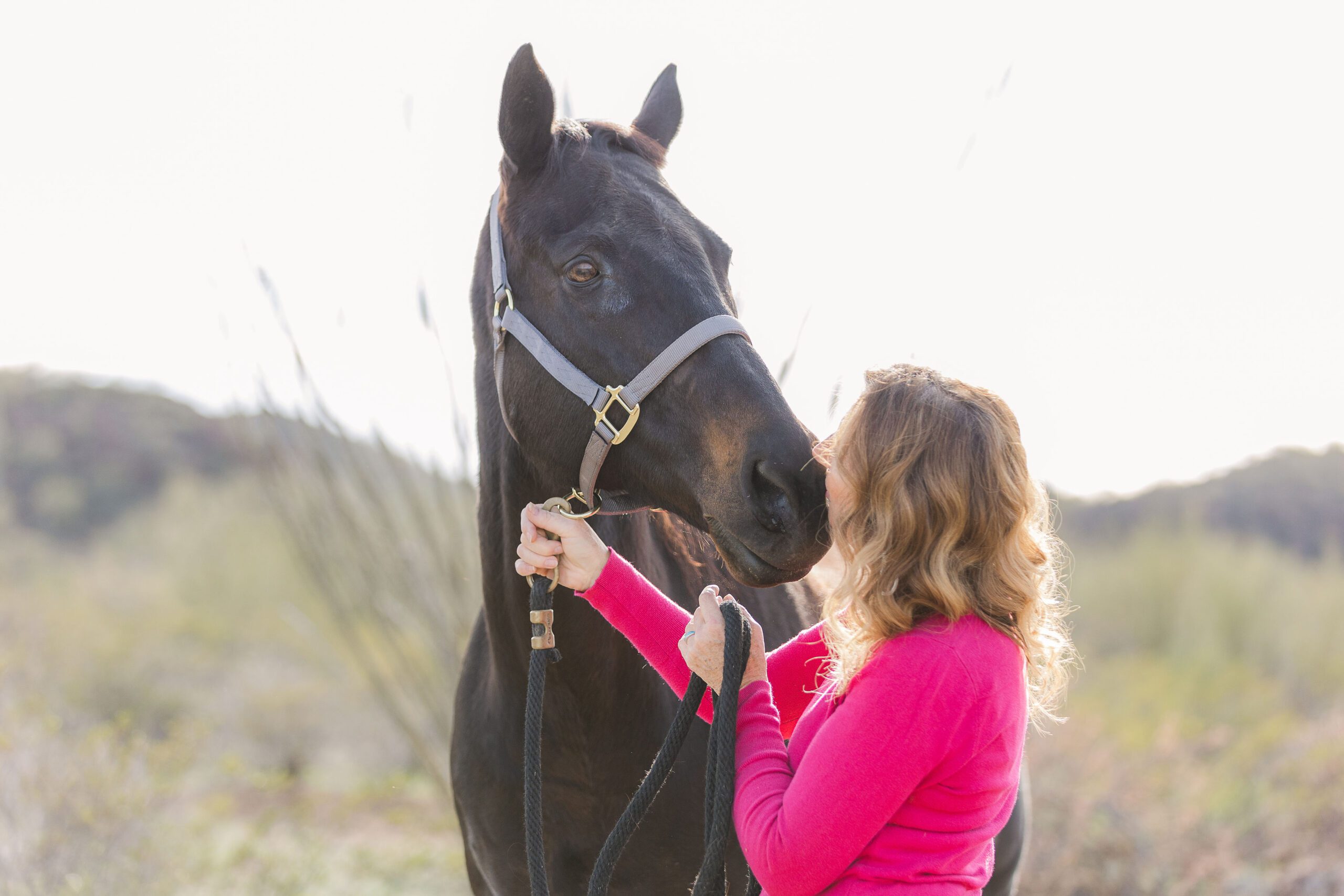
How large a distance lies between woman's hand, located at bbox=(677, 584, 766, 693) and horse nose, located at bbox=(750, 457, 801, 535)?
0.13m

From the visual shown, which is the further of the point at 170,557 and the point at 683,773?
the point at 170,557

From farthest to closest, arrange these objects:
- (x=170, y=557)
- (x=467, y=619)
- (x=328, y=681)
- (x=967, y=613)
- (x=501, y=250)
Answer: (x=170, y=557)
(x=328, y=681)
(x=467, y=619)
(x=501, y=250)
(x=967, y=613)

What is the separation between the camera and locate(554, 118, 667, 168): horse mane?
1792mm

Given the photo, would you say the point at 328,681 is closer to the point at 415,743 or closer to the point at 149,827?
the point at 149,827

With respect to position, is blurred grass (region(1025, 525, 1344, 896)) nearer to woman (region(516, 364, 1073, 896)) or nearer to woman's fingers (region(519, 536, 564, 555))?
woman (region(516, 364, 1073, 896))

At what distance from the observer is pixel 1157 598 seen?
1228 centimetres

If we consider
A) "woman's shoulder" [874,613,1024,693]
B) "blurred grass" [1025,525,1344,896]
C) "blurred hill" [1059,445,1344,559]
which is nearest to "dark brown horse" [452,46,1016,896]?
"woman's shoulder" [874,613,1024,693]

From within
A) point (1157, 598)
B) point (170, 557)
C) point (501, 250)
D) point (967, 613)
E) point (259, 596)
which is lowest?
point (170, 557)

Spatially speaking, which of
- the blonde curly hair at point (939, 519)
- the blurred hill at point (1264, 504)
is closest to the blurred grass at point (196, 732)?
the blonde curly hair at point (939, 519)

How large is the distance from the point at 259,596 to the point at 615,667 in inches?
548

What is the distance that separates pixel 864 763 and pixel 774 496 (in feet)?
1.43

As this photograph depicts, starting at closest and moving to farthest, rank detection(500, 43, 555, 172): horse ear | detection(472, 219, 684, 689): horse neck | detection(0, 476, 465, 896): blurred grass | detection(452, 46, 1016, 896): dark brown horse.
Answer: detection(452, 46, 1016, 896): dark brown horse, detection(500, 43, 555, 172): horse ear, detection(472, 219, 684, 689): horse neck, detection(0, 476, 465, 896): blurred grass

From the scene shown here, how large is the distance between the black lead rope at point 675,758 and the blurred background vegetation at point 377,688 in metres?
2.66

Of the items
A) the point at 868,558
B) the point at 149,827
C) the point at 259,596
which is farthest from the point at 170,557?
the point at 868,558
